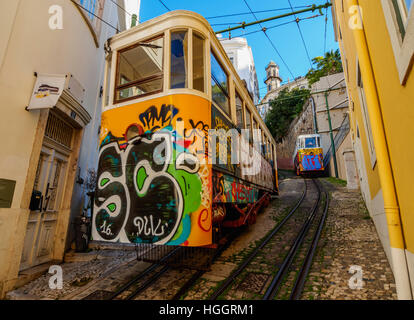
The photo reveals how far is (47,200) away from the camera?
499 centimetres

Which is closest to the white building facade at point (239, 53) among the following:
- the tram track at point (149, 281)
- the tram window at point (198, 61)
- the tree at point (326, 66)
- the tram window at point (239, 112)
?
the tree at point (326, 66)

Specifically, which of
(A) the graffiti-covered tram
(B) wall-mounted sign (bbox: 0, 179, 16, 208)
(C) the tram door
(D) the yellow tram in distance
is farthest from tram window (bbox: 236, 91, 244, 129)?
(A) the graffiti-covered tram

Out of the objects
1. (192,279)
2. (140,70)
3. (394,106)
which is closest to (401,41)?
(394,106)

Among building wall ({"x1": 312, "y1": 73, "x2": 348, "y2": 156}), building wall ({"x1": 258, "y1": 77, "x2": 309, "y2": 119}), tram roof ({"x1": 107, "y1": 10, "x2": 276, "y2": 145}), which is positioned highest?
building wall ({"x1": 258, "y1": 77, "x2": 309, "y2": 119})

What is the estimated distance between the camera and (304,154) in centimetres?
1781

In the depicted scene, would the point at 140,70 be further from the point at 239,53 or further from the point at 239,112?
the point at 239,53

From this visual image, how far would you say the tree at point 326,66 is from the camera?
77.8 ft

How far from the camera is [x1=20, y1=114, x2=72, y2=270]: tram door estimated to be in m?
4.59

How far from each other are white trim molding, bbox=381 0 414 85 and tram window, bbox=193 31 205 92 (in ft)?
8.09

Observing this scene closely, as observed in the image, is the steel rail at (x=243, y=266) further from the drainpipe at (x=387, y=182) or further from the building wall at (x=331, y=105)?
the building wall at (x=331, y=105)

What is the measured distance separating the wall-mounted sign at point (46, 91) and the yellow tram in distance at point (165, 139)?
A: 978mm

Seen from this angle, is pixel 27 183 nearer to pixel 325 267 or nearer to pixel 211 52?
pixel 211 52

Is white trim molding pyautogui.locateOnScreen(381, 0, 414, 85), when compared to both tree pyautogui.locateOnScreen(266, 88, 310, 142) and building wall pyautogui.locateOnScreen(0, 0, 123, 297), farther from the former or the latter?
tree pyautogui.locateOnScreen(266, 88, 310, 142)

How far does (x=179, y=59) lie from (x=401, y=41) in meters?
2.89
